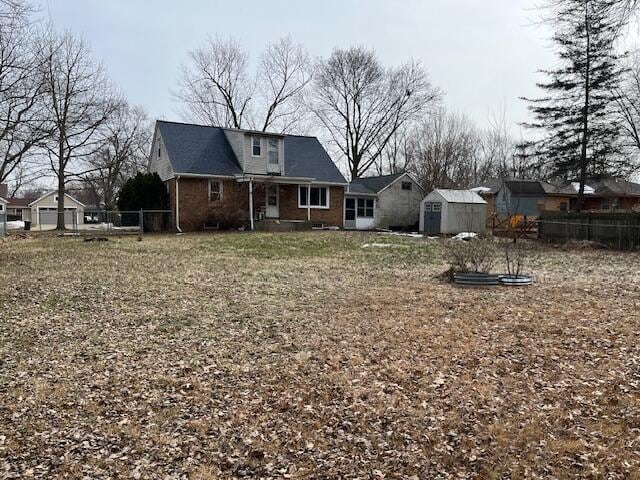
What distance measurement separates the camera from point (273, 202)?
26.4 m

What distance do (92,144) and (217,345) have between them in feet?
102

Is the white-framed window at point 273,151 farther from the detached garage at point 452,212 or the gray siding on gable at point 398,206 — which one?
the detached garage at point 452,212

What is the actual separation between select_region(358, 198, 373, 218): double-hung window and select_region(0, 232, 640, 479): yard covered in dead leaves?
20902mm

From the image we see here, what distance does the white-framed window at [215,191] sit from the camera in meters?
24.5

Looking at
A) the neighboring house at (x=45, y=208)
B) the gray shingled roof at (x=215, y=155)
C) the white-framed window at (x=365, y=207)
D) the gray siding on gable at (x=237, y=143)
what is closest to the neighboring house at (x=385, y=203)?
the white-framed window at (x=365, y=207)

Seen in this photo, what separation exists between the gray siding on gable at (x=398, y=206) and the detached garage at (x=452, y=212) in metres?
3.51

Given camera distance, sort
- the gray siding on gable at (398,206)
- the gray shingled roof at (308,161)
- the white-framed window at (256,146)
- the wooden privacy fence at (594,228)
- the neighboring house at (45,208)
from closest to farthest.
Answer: the wooden privacy fence at (594,228)
the white-framed window at (256,146)
the gray shingled roof at (308,161)
the gray siding on gable at (398,206)
the neighboring house at (45,208)

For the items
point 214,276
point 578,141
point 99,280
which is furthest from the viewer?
point 578,141

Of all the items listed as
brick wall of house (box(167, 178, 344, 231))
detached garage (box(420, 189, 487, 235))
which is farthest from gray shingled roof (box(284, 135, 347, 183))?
detached garage (box(420, 189, 487, 235))

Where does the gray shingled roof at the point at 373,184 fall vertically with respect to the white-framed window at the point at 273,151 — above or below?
below

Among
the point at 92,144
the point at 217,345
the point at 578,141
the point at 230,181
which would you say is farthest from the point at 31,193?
the point at 217,345

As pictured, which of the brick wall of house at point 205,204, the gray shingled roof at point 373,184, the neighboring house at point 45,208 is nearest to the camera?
the brick wall of house at point 205,204

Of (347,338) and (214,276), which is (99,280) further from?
(347,338)

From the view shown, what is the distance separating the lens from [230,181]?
2483cm
